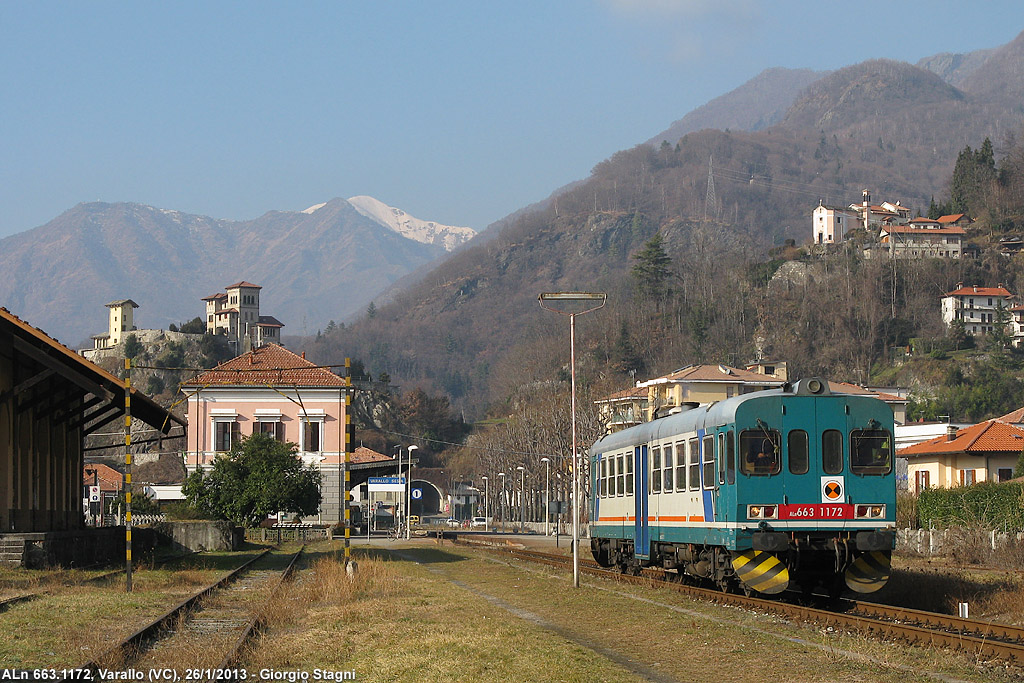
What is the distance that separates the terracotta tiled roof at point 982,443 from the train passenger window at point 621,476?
38.1m

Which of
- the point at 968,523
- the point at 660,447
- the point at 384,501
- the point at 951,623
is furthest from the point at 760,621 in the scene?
the point at 384,501

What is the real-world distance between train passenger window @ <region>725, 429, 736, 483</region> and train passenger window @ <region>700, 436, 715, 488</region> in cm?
75

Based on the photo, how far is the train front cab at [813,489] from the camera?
20.2 metres

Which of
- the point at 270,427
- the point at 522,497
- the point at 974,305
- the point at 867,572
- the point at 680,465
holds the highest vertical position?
the point at 974,305

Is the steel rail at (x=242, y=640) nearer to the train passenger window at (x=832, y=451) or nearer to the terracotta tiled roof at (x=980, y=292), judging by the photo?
the train passenger window at (x=832, y=451)

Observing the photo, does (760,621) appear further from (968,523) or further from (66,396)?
(66,396)

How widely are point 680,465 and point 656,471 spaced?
6.74 feet

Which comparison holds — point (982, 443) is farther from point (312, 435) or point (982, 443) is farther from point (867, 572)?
point (867, 572)

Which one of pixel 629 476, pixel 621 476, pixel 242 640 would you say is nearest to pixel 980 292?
pixel 621 476

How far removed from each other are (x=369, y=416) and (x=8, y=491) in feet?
524

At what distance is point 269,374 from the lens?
258 ft

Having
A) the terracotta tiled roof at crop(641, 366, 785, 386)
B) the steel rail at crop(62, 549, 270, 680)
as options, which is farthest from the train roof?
the terracotta tiled roof at crop(641, 366, 785, 386)

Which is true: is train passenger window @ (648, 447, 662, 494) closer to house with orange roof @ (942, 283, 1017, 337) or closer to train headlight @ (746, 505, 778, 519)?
train headlight @ (746, 505, 778, 519)

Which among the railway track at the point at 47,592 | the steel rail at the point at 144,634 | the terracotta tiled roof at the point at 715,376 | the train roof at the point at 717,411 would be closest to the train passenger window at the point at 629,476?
the train roof at the point at 717,411
